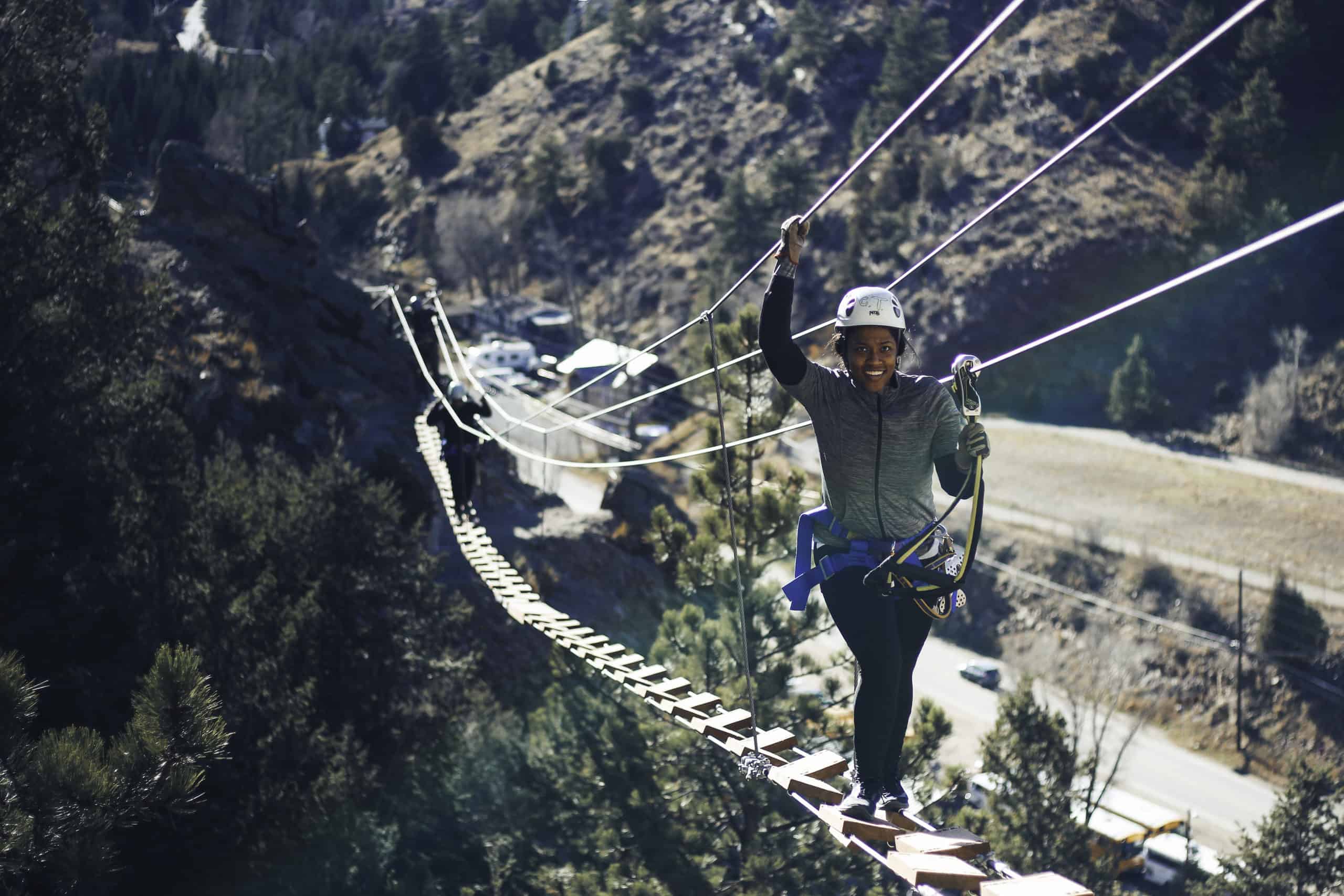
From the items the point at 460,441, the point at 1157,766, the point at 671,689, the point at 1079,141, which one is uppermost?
the point at 1079,141

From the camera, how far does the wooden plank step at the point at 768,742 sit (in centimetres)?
636

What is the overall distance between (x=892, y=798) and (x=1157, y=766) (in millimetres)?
30342

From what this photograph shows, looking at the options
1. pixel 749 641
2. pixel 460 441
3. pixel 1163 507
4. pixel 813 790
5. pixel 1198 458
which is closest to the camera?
pixel 813 790

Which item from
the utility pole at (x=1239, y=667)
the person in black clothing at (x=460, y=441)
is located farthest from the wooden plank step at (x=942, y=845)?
the utility pole at (x=1239, y=667)

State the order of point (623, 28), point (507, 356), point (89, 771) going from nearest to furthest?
point (89, 771) → point (507, 356) → point (623, 28)

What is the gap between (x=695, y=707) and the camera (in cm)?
716

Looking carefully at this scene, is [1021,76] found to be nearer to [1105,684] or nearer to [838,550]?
[1105,684]

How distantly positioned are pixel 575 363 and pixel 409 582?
40.9ft

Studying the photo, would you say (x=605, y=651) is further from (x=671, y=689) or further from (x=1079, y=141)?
(x=1079, y=141)

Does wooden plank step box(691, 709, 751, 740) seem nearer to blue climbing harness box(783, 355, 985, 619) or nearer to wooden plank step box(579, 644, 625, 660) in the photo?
blue climbing harness box(783, 355, 985, 619)

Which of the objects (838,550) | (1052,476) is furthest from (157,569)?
(1052,476)

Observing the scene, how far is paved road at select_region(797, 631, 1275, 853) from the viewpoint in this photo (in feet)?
95.5

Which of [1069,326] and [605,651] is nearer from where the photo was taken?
[605,651]

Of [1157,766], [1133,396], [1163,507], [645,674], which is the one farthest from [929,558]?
[1133,396]
